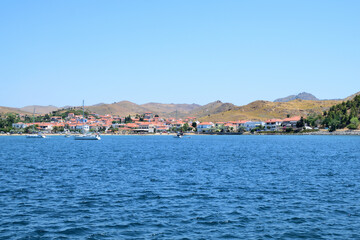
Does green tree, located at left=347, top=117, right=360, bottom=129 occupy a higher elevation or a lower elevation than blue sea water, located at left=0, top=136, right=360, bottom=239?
→ higher

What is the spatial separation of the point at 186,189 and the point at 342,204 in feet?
37.9

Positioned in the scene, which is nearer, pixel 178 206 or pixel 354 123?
pixel 178 206

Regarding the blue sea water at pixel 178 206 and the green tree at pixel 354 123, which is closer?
the blue sea water at pixel 178 206

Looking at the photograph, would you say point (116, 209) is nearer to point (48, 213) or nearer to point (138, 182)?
point (48, 213)

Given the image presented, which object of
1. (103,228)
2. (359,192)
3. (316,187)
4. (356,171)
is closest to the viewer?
(103,228)

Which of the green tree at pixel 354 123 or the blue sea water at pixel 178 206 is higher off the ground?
the green tree at pixel 354 123

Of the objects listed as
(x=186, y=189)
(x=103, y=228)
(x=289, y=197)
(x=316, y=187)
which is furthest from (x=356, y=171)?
(x=103, y=228)

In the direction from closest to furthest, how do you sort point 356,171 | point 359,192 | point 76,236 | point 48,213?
point 76,236
point 48,213
point 359,192
point 356,171

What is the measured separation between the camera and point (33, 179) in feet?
117

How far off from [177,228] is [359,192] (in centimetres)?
1709

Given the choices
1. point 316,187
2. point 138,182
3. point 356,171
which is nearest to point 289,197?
point 316,187

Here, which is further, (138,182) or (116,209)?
(138,182)

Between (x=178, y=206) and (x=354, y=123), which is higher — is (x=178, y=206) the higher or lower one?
the lower one

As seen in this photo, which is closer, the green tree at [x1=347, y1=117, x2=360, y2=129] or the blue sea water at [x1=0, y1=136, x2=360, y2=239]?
the blue sea water at [x1=0, y1=136, x2=360, y2=239]
